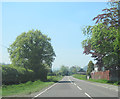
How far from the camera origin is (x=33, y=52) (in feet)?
163

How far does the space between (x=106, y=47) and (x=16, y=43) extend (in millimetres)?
33717

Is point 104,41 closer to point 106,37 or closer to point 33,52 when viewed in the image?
point 106,37

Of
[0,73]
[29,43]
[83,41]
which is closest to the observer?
[0,73]

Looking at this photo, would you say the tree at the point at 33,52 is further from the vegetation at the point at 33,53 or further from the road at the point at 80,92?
the road at the point at 80,92

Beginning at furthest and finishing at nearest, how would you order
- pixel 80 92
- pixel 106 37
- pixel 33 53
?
pixel 33 53 < pixel 106 37 < pixel 80 92

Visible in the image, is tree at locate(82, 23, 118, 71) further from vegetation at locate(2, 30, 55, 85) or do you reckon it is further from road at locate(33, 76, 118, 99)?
vegetation at locate(2, 30, 55, 85)

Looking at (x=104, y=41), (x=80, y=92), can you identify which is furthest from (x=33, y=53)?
(x=80, y=92)

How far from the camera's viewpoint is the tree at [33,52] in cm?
4986

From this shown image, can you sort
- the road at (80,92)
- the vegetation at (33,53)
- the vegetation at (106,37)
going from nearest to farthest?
the road at (80,92), the vegetation at (106,37), the vegetation at (33,53)

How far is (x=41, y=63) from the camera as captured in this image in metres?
53.2

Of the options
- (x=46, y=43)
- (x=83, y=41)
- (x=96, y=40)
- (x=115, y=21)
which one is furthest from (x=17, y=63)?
(x=115, y=21)

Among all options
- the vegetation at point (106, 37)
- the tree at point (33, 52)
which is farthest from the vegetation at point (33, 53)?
the vegetation at point (106, 37)

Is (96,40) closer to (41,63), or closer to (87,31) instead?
(87,31)

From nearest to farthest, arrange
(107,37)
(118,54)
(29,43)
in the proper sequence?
(107,37) < (118,54) < (29,43)
